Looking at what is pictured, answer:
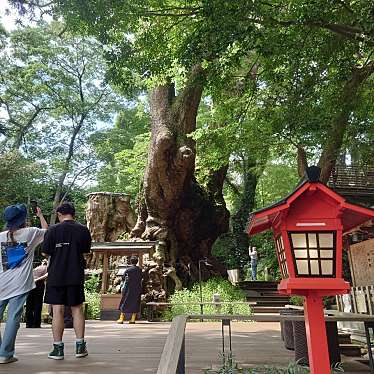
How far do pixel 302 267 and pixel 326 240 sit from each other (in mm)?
272

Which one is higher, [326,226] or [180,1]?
[180,1]

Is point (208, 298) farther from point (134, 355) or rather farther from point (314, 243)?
point (314, 243)

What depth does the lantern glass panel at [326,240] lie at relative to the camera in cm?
301

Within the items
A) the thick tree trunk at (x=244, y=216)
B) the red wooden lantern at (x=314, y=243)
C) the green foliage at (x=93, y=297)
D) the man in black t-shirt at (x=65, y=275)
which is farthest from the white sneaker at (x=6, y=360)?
the thick tree trunk at (x=244, y=216)

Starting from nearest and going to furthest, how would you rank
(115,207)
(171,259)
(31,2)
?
(31,2), (171,259), (115,207)

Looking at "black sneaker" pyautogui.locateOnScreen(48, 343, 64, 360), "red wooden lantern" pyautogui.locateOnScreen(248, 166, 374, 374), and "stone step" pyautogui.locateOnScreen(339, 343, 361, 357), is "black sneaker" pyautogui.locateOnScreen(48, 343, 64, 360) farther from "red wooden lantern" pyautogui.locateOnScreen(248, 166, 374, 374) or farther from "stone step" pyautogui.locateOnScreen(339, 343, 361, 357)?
"stone step" pyautogui.locateOnScreen(339, 343, 361, 357)

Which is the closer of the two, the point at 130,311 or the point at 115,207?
the point at 130,311

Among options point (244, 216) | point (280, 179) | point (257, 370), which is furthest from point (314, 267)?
point (244, 216)

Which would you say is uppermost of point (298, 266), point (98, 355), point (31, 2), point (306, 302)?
point (31, 2)

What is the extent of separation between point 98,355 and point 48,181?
66.9 feet

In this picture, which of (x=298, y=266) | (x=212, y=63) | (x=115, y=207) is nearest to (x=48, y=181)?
(x=115, y=207)

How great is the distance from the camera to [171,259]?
49.8 feet

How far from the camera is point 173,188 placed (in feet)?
49.1

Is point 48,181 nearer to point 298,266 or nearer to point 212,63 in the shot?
point 212,63
